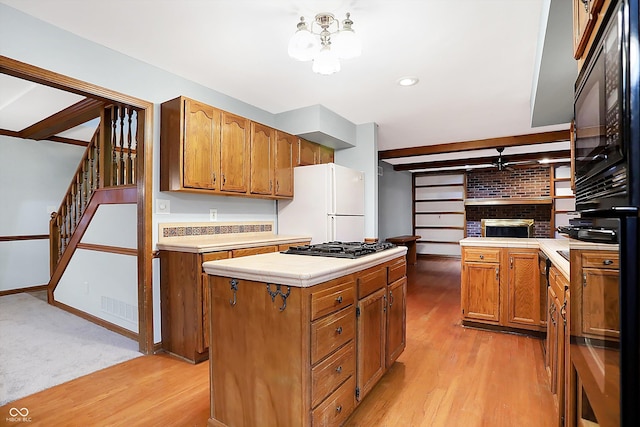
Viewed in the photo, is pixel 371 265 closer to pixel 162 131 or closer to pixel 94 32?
pixel 162 131

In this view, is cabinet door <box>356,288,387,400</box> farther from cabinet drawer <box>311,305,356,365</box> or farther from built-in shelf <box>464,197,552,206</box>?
built-in shelf <box>464,197,552,206</box>

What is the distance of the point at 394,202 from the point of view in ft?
27.1

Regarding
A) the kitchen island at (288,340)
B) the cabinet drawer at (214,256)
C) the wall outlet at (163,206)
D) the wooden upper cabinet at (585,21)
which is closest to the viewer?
the wooden upper cabinet at (585,21)

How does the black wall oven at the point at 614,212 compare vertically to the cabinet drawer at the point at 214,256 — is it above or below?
above

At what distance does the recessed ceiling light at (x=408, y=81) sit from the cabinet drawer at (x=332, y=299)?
213 centimetres

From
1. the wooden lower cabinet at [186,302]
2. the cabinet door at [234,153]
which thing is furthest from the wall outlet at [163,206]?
the cabinet door at [234,153]

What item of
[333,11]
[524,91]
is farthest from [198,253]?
[524,91]

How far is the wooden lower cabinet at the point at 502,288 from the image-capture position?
10.1ft

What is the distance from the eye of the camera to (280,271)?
1.47 m

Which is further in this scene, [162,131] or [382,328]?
[162,131]

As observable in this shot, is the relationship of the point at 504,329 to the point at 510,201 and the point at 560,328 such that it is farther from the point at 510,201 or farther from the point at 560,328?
the point at 510,201

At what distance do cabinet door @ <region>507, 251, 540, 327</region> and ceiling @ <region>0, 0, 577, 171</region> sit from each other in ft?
4.72

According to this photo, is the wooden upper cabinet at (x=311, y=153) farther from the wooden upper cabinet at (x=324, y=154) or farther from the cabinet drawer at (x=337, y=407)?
the cabinet drawer at (x=337, y=407)

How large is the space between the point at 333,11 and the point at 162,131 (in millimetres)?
1738
